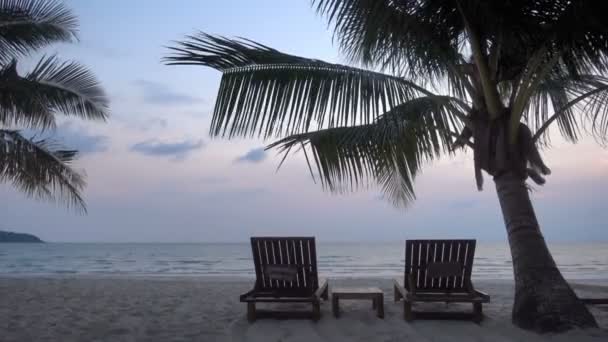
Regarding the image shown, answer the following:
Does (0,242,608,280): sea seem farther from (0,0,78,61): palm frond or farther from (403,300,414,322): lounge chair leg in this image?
(403,300,414,322): lounge chair leg

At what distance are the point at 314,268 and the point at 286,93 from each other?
1.88 meters

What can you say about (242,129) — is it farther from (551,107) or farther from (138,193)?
(138,193)

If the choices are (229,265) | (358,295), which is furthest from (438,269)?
(229,265)

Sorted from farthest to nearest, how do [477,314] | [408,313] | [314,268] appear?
[314,268]
[408,313]
[477,314]

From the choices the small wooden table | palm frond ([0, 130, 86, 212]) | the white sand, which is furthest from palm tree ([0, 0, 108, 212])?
the small wooden table

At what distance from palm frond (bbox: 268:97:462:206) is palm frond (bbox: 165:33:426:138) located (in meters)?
0.14

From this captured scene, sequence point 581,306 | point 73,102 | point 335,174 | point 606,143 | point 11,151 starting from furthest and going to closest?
point 73,102 → point 11,151 → point 606,143 → point 335,174 → point 581,306

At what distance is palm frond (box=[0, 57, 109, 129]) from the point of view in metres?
8.05

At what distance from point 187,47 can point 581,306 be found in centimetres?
407

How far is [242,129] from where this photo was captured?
4.93 metres

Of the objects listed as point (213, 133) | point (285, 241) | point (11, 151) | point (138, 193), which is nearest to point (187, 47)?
point (213, 133)

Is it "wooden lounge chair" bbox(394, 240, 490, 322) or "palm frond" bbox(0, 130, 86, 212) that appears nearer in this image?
"wooden lounge chair" bbox(394, 240, 490, 322)

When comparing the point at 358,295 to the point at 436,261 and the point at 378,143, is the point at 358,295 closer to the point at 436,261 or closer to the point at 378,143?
the point at 436,261

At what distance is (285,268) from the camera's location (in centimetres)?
548
